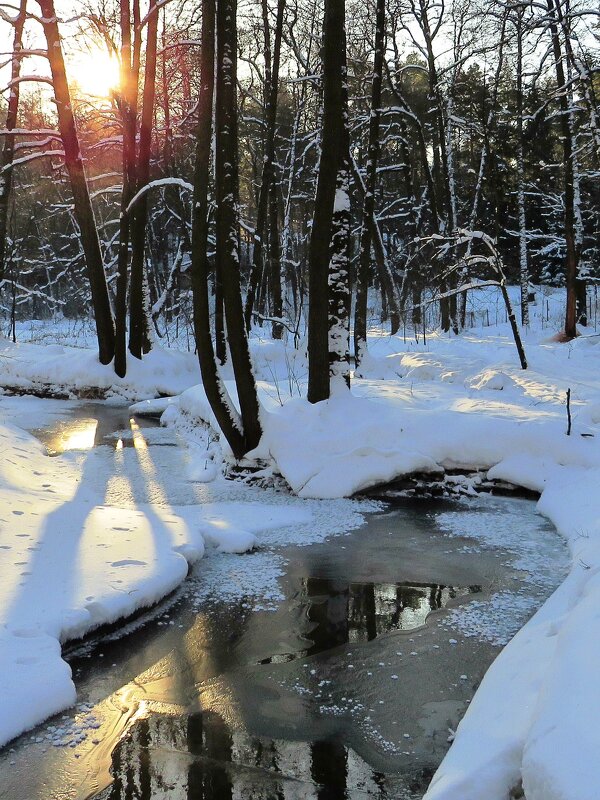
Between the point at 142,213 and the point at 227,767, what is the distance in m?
13.0

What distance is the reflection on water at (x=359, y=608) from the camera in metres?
4.55

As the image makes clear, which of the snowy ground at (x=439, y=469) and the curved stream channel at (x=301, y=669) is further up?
the snowy ground at (x=439, y=469)

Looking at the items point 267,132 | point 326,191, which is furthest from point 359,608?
point 267,132

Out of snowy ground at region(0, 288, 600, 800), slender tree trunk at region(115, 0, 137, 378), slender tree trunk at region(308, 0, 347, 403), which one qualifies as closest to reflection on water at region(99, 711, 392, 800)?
snowy ground at region(0, 288, 600, 800)

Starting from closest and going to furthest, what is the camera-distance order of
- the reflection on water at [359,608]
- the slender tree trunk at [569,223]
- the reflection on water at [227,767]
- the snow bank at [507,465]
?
the snow bank at [507,465], the reflection on water at [227,767], the reflection on water at [359,608], the slender tree trunk at [569,223]

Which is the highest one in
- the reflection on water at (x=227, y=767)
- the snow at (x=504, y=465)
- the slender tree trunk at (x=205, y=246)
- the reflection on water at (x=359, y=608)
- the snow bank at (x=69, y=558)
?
the slender tree trunk at (x=205, y=246)

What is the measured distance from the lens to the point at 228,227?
8.03 metres

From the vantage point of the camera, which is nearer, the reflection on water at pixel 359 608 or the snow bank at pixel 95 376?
the reflection on water at pixel 359 608

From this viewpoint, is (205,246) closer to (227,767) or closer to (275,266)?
(227,767)

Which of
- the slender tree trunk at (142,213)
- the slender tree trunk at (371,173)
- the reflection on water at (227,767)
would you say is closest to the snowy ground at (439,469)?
the reflection on water at (227,767)

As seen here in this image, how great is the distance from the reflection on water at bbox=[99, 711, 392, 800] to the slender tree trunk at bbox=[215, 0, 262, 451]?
496 centimetres

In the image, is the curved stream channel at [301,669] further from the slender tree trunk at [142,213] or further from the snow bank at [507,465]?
the slender tree trunk at [142,213]

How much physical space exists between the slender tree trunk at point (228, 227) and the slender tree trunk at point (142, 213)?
6.37 meters

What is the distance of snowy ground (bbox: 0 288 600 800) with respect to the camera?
255 cm
